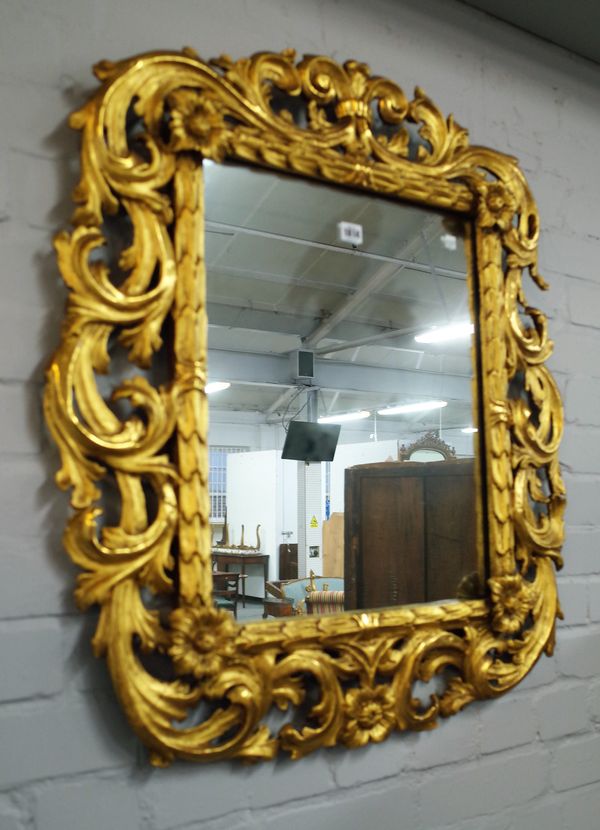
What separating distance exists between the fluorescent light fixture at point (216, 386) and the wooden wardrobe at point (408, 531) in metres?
0.23

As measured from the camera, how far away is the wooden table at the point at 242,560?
91 cm

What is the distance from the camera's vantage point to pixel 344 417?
1.07m

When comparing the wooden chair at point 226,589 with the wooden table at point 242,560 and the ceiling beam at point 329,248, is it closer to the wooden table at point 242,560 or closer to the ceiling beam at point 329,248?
the wooden table at point 242,560

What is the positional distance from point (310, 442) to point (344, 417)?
69mm

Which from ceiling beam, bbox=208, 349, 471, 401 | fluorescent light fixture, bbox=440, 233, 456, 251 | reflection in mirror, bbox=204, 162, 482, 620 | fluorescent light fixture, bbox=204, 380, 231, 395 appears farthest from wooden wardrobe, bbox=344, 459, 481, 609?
fluorescent light fixture, bbox=440, 233, 456, 251

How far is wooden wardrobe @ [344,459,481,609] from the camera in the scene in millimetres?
1053

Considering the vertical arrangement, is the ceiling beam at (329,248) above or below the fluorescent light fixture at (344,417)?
above

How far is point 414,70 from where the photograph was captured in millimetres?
1184

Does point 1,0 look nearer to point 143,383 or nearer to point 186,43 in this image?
point 186,43

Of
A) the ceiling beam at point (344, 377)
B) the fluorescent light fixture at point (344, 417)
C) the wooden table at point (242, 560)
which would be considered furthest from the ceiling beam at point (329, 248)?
the wooden table at point (242, 560)

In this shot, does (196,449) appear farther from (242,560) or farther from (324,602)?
(324,602)

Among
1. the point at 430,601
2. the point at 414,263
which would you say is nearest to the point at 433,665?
the point at 430,601

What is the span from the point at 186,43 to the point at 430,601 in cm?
86

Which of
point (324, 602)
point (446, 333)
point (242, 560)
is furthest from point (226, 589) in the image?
point (446, 333)
